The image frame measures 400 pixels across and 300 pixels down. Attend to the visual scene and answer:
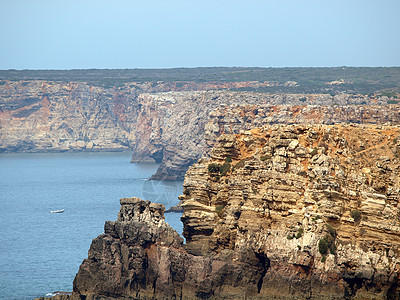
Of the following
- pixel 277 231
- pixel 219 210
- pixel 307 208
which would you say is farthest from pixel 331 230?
pixel 219 210

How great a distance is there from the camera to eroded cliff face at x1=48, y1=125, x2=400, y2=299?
5069 cm

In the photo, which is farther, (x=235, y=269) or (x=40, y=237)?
(x=40, y=237)

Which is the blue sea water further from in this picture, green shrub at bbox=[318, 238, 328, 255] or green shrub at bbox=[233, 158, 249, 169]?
green shrub at bbox=[318, 238, 328, 255]

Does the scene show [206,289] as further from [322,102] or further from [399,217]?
[322,102]

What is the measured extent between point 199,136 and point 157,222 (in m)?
113

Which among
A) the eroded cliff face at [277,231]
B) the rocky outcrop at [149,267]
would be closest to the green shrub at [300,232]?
the eroded cliff face at [277,231]

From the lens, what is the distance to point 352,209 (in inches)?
2077

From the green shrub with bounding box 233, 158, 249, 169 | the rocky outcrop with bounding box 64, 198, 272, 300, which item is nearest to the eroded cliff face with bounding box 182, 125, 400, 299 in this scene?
the green shrub with bounding box 233, 158, 249, 169

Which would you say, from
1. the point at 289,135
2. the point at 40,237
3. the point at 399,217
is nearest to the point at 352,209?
the point at 399,217

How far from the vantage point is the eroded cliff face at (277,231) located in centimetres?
5069

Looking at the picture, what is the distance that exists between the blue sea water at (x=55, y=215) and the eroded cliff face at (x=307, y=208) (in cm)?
2160

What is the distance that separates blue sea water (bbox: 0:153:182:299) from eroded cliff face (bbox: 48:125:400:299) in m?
20.0

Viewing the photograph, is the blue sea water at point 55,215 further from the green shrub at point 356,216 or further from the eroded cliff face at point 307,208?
the green shrub at point 356,216

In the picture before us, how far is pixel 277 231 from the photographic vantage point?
53469 millimetres
